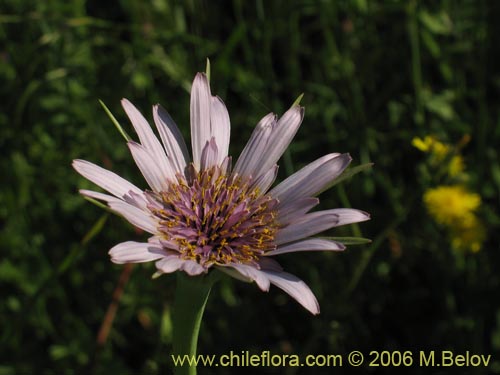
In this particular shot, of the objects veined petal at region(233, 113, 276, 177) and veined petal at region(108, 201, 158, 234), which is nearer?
veined petal at region(108, 201, 158, 234)

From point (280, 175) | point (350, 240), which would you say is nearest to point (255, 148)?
point (350, 240)

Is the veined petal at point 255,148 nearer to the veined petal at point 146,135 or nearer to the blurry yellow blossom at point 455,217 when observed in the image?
the veined petal at point 146,135

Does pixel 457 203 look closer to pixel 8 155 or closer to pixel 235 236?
pixel 235 236

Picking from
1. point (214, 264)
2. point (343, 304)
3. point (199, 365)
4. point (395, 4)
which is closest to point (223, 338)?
point (199, 365)

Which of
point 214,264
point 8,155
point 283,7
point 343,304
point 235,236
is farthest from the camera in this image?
point 283,7

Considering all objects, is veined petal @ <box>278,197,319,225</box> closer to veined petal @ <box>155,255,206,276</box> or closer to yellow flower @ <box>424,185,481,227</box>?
veined petal @ <box>155,255,206,276</box>

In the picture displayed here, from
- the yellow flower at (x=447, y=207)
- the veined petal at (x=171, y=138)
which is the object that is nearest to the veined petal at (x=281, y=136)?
the veined petal at (x=171, y=138)

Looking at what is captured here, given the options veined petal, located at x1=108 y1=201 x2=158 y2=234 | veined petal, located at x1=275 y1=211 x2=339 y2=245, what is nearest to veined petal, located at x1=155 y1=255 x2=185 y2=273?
veined petal, located at x1=108 y1=201 x2=158 y2=234

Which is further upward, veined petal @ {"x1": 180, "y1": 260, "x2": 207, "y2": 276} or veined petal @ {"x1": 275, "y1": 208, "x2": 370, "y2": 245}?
veined petal @ {"x1": 275, "y1": 208, "x2": 370, "y2": 245}
